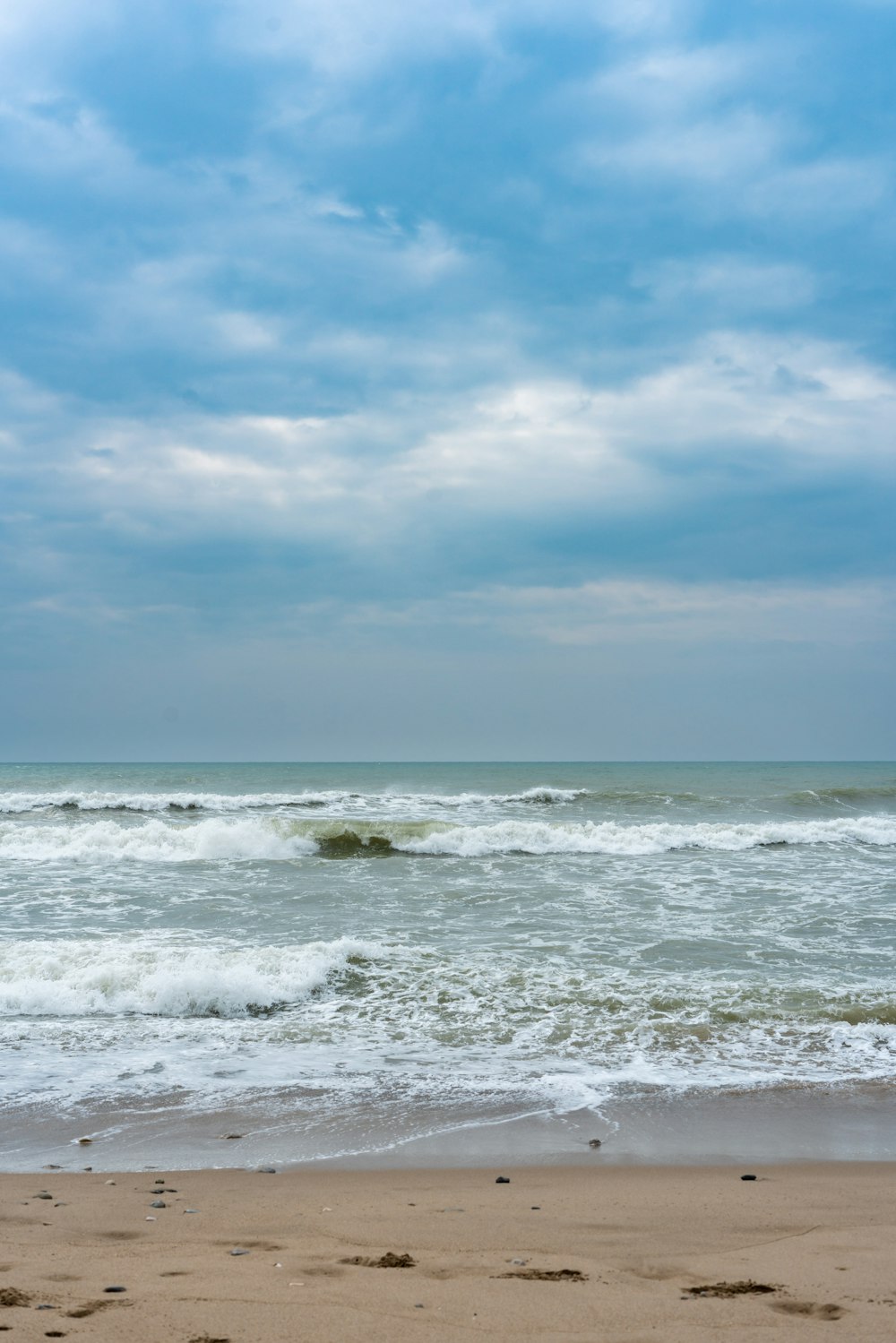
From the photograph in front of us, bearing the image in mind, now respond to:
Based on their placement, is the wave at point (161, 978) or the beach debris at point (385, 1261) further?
the wave at point (161, 978)

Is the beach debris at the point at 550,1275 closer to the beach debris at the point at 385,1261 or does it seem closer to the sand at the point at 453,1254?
the sand at the point at 453,1254

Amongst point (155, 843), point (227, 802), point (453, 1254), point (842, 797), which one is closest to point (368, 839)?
point (155, 843)

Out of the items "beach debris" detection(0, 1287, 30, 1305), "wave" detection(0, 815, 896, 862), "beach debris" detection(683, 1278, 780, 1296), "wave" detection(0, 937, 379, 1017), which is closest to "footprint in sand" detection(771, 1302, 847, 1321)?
"beach debris" detection(683, 1278, 780, 1296)

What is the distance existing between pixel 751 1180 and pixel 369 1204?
2.08 meters

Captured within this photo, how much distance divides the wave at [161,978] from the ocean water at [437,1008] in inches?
1.0

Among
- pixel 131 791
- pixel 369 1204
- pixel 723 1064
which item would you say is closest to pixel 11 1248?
pixel 369 1204

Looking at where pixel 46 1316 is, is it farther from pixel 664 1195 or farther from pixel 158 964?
pixel 158 964

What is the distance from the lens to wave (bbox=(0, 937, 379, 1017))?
330 inches

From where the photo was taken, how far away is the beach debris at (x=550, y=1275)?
338 centimetres

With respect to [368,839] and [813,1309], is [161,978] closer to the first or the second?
[813,1309]

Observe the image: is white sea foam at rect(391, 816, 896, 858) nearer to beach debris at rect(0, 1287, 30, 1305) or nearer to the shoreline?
the shoreline

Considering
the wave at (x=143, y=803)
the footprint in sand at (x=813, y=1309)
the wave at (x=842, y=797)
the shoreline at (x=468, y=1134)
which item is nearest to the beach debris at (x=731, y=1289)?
the footprint in sand at (x=813, y=1309)

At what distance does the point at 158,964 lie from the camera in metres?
8.98

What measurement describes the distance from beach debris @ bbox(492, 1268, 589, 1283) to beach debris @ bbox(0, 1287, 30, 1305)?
171cm
